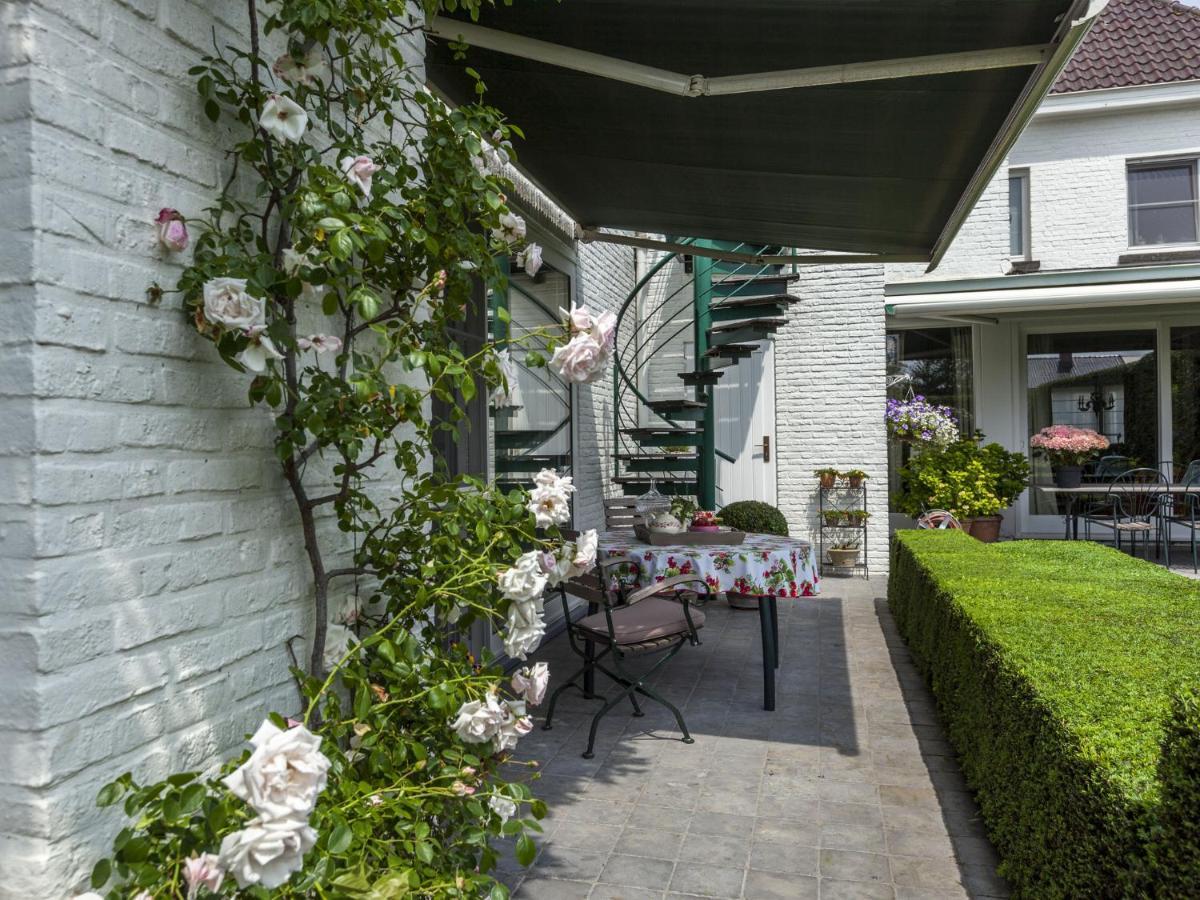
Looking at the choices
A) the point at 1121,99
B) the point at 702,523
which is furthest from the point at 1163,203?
the point at 702,523

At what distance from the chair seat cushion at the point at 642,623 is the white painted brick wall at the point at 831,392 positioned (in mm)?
4303

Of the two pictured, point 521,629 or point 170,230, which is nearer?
point 170,230

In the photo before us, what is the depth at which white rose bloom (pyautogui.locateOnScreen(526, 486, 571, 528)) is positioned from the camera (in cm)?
191

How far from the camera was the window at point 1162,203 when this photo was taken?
9.53 metres

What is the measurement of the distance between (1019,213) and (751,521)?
593 centimetres

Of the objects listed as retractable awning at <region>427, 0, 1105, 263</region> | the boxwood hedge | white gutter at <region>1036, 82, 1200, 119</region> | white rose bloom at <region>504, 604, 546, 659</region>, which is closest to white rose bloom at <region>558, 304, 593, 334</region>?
white rose bloom at <region>504, 604, 546, 659</region>

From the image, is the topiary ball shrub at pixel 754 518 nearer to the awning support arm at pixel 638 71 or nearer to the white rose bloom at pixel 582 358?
the awning support arm at pixel 638 71

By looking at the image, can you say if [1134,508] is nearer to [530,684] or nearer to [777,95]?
[777,95]

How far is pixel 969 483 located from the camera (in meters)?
8.56

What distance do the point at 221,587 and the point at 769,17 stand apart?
205 cm

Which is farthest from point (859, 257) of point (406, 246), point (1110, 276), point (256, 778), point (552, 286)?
point (1110, 276)

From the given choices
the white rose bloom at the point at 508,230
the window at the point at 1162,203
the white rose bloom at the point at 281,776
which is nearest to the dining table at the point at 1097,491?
the window at the point at 1162,203

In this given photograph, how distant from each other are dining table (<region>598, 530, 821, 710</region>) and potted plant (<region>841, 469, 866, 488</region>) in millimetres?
3870

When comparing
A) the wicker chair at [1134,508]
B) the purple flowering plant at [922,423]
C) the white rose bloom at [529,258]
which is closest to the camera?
the white rose bloom at [529,258]
